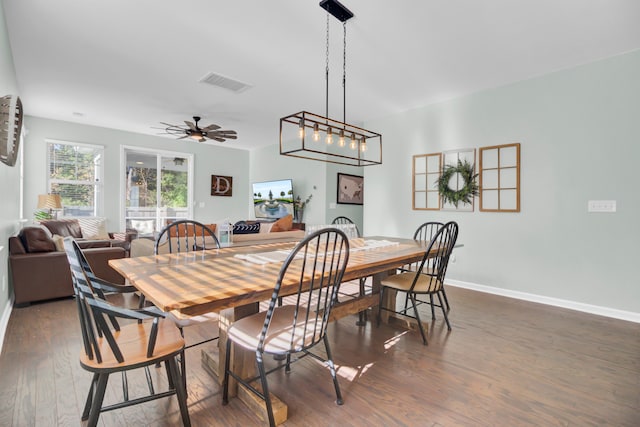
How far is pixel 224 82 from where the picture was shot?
395cm

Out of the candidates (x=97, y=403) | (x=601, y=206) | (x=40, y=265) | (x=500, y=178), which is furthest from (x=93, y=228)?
(x=601, y=206)

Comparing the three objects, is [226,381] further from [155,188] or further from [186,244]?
[155,188]

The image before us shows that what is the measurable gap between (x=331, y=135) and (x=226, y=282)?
64.9 inches

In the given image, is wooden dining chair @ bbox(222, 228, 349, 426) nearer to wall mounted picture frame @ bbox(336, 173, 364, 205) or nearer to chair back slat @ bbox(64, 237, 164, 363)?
chair back slat @ bbox(64, 237, 164, 363)

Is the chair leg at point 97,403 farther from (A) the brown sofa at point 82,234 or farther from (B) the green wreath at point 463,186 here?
(B) the green wreath at point 463,186

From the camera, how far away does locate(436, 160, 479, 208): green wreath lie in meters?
4.12

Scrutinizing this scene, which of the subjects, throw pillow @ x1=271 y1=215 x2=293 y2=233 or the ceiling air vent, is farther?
throw pillow @ x1=271 y1=215 x2=293 y2=233

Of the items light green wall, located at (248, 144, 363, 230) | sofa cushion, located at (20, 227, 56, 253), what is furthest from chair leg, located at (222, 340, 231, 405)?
light green wall, located at (248, 144, 363, 230)

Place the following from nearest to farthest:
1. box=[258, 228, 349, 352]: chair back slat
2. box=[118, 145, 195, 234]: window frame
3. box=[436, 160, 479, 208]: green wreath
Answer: box=[258, 228, 349, 352]: chair back slat < box=[436, 160, 479, 208]: green wreath < box=[118, 145, 195, 234]: window frame

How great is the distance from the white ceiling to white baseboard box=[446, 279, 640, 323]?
2502 millimetres

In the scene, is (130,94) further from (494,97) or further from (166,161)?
(494,97)

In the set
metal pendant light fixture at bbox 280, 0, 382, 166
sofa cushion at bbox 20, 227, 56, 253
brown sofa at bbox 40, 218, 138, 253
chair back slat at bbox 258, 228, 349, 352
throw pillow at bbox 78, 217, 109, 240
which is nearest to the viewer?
chair back slat at bbox 258, 228, 349, 352

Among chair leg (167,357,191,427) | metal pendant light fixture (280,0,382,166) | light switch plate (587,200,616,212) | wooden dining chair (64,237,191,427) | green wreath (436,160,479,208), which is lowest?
chair leg (167,357,191,427)

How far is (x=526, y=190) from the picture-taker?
3.71m
